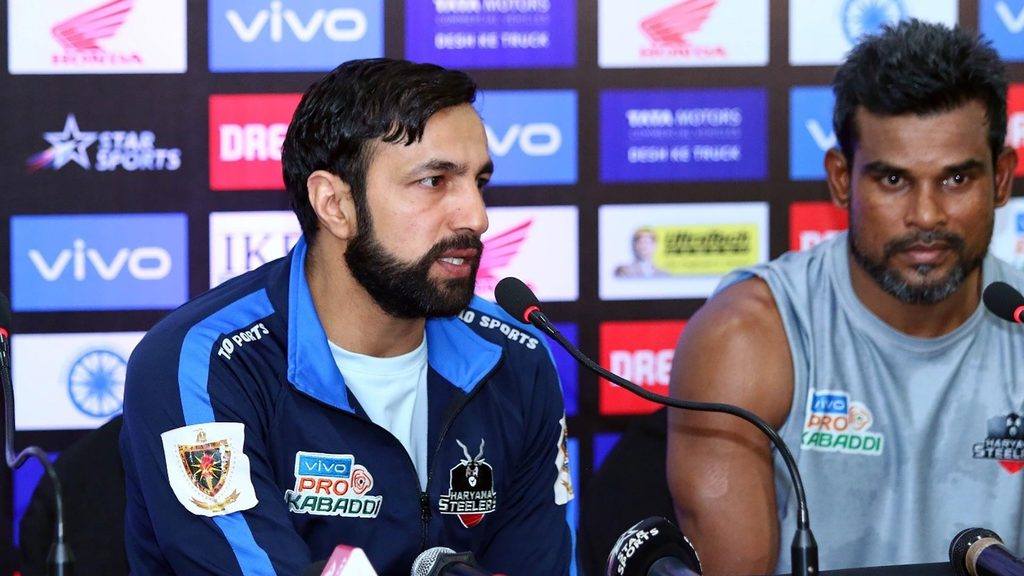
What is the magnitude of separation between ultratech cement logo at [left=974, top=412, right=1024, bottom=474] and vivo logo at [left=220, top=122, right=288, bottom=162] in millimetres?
1639

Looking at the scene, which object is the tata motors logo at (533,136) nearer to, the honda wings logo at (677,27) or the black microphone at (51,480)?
the honda wings logo at (677,27)

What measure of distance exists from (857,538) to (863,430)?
183 mm

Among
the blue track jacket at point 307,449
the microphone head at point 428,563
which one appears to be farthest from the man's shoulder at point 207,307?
the microphone head at point 428,563

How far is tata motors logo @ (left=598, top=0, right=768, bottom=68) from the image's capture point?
2912mm

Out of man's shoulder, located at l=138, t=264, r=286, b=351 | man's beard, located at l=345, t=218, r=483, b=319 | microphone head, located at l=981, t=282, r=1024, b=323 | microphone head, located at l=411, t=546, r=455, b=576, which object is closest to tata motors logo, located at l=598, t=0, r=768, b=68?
man's beard, located at l=345, t=218, r=483, b=319

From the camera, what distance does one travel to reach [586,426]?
2963 mm

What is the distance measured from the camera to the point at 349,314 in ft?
6.14

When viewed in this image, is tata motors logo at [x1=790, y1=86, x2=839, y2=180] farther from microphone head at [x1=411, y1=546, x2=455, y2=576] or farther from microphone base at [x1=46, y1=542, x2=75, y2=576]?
microphone base at [x1=46, y1=542, x2=75, y2=576]

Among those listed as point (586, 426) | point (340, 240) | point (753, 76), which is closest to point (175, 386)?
point (340, 240)

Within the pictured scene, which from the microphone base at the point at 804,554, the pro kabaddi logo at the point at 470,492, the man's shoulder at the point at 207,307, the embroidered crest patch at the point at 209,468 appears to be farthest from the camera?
the pro kabaddi logo at the point at 470,492

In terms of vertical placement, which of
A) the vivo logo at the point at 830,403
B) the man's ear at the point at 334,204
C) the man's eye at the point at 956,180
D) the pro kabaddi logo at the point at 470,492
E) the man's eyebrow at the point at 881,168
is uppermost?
the man's eyebrow at the point at 881,168

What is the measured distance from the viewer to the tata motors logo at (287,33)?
2787mm

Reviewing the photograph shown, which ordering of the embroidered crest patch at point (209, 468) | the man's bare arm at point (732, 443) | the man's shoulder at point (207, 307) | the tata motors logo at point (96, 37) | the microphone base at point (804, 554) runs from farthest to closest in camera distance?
1. the tata motors logo at point (96, 37)
2. the man's bare arm at point (732, 443)
3. the man's shoulder at point (207, 307)
4. the embroidered crest patch at point (209, 468)
5. the microphone base at point (804, 554)

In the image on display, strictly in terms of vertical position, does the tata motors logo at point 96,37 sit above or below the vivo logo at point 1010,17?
below
